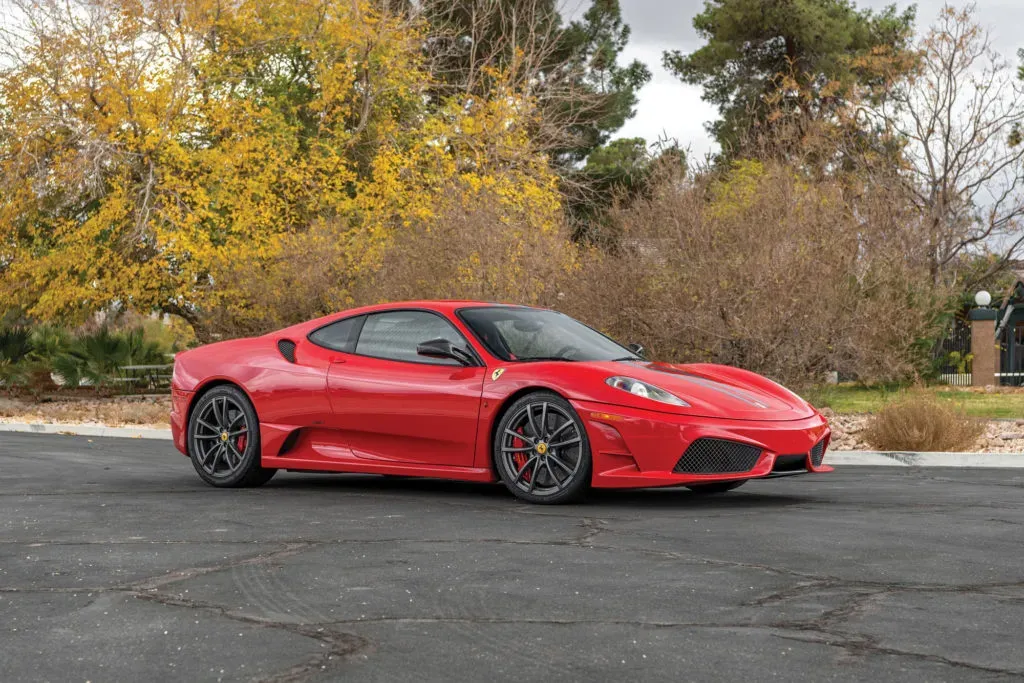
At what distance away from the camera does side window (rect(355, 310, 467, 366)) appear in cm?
948

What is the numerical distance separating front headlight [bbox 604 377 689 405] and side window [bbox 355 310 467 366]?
4.07 ft

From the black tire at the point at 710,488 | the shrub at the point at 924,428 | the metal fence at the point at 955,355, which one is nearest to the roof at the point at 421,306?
the black tire at the point at 710,488

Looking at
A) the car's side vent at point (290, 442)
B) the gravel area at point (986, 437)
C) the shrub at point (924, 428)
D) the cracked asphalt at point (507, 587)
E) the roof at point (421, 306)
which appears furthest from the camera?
the gravel area at point (986, 437)

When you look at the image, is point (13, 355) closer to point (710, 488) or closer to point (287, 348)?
point (287, 348)

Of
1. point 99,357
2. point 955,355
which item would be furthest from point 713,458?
point 955,355

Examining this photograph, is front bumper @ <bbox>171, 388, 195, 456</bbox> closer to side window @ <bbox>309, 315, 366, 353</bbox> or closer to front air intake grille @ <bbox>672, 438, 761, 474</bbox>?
side window @ <bbox>309, 315, 366, 353</bbox>

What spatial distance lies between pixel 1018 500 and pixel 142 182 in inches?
806

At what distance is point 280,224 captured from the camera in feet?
79.8

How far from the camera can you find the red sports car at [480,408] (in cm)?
843

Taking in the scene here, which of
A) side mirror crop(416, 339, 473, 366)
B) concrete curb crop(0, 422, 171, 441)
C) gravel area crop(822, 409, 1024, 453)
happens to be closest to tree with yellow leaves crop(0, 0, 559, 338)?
concrete curb crop(0, 422, 171, 441)

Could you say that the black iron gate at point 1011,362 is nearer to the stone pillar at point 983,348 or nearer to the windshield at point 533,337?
the stone pillar at point 983,348

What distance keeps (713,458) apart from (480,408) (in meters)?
1.57

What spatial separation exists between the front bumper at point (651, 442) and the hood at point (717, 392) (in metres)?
0.09

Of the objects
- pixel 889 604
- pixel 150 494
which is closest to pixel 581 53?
pixel 150 494
